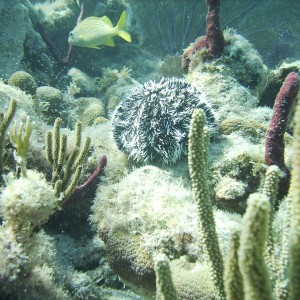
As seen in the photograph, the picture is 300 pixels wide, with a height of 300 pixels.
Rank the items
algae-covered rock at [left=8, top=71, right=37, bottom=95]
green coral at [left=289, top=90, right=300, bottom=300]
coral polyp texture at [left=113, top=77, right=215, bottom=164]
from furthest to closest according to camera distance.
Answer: algae-covered rock at [left=8, top=71, right=37, bottom=95]
coral polyp texture at [left=113, top=77, right=215, bottom=164]
green coral at [left=289, top=90, right=300, bottom=300]

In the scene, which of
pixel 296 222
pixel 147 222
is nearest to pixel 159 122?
pixel 147 222

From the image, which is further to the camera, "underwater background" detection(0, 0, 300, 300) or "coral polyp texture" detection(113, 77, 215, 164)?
"coral polyp texture" detection(113, 77, 215, 164)

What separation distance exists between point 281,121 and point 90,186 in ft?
7.90

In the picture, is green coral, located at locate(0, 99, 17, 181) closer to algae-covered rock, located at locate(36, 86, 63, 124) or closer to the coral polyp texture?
the coral polyp texture

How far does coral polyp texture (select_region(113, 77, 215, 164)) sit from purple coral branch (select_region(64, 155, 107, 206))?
0.37 m

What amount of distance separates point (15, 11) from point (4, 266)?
23.1ft

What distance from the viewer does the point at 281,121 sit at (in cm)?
275

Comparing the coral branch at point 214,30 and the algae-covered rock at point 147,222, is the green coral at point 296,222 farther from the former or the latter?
the coral branch at point 214,30

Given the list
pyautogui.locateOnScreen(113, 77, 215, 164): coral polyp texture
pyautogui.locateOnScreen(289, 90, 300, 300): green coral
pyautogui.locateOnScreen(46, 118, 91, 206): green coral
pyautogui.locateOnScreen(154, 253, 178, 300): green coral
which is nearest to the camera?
pyautogui.locateOnScreen(289, 90, 300, 300): green coral

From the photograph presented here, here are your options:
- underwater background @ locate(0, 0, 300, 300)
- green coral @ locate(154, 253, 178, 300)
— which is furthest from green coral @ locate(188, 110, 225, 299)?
green coral @ locate(154, 253, 178, 300)

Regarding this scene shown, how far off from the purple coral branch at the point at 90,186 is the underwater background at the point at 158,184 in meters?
0.01

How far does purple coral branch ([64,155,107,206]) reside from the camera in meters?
3.60

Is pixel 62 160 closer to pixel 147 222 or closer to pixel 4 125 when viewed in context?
pixel 4 125

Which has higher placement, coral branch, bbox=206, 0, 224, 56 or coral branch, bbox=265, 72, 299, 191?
coral branch, bbox=206, 0, 224, 56
